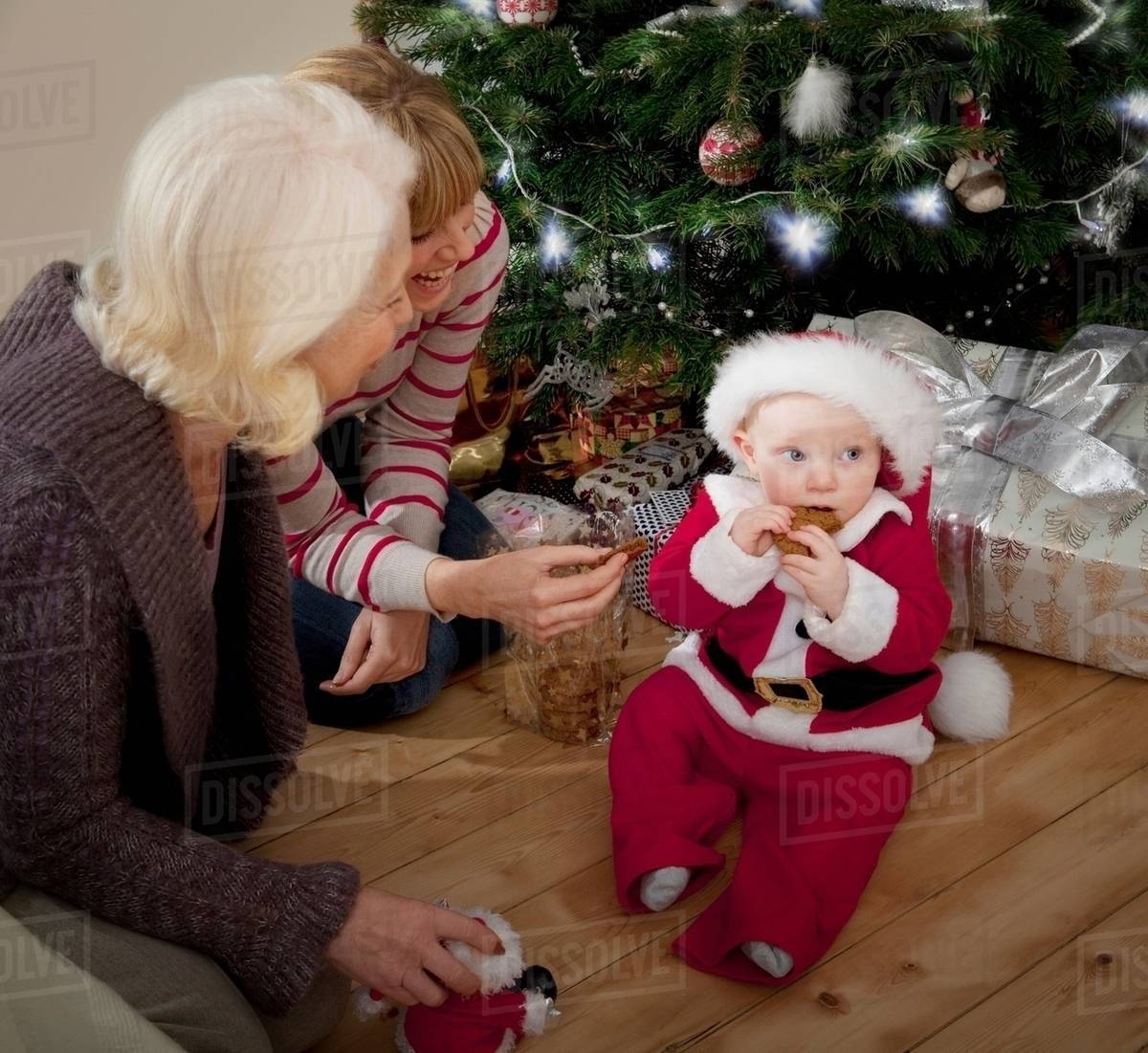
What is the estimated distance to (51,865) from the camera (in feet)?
3.35

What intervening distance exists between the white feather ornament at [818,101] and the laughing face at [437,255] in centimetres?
54

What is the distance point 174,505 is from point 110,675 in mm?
143

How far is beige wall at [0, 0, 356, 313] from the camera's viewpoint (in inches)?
86.7

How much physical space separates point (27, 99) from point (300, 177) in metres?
1.48

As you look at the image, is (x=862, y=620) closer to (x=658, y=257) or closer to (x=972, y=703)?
(x=972, y=703)

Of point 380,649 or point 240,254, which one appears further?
point 380,649

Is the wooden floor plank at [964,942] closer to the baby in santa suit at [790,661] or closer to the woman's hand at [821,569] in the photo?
the baby in santa suit at [790,661]

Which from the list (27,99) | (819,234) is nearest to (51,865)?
(819,234)

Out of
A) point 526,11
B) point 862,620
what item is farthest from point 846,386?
point 526,11

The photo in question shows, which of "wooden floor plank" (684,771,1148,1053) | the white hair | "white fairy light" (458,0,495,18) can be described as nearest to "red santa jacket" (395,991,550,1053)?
"wooden floor plank" (684,771,1148,1053)

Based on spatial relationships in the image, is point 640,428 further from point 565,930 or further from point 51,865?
point 51,865

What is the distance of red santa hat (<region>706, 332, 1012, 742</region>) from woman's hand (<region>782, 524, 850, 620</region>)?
140 mm

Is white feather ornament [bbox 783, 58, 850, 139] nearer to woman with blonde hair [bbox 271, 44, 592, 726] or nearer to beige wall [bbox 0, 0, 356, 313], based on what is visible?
woman with blonde hair [bbox 271, 44, 592, 726]

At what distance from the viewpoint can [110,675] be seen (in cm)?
100
